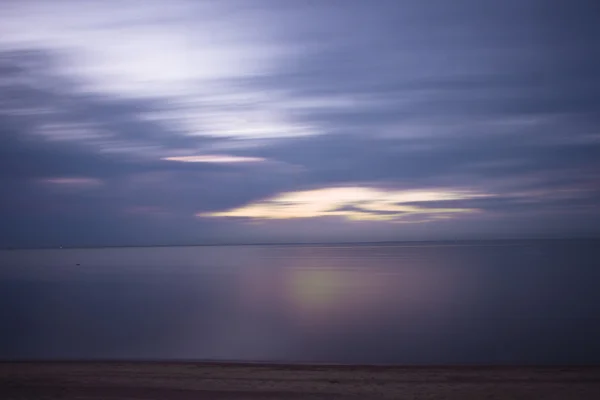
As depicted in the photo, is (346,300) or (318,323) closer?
(318,323)

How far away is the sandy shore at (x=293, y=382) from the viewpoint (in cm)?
786

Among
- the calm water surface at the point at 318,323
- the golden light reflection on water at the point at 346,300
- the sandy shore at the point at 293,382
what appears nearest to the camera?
the sandy shore at the point at 293,382

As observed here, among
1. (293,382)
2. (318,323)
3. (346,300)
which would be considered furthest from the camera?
(346,300)

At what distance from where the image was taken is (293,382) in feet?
28.8

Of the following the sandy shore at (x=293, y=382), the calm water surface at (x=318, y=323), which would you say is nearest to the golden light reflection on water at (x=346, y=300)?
the calm water surface at (x=318, y=323)

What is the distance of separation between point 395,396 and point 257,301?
19273 mm

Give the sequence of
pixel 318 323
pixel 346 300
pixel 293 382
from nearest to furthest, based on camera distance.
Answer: pixel 293 382
pixel 318 323
pixel 346 300

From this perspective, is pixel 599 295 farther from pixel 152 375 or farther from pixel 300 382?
pixel 152 375

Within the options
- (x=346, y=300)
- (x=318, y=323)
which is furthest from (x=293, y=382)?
(x=346, y=300)

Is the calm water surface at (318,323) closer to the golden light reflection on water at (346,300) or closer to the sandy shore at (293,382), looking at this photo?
the golden light reflection on water at (346,300)

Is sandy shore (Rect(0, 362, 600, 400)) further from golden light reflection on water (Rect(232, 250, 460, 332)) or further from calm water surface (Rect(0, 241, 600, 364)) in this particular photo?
golden light reflection on water (Rect(232, 250, 460, 332))

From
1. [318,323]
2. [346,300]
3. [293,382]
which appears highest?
[293,382]

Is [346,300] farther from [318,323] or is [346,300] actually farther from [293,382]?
[293,382]

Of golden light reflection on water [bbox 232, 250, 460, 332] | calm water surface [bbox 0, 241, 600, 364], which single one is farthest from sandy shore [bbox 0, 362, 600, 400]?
golden light reflection on water [bbox 232, 250, 460, 332]
